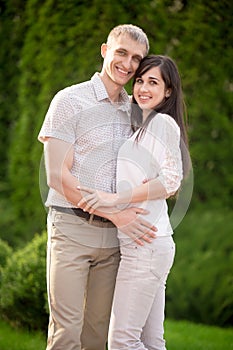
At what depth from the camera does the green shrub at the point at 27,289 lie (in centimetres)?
498

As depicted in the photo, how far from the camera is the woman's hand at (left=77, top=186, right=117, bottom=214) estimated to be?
3.54 meters

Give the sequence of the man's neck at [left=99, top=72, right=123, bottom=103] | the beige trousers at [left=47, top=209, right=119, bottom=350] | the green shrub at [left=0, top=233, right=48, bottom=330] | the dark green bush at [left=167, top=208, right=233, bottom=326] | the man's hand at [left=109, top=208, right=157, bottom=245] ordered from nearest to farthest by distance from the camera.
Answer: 1. the man's hand at [left=109, top=208, right=157, bottom=245]
2. the beige trousers at [left=47, top=209, right=119, bottom=350]
3. the man's neck at [left=99, top=72, right=123, bottom=103]
4. the green shrub at [left=0, top=233, right=48, bottom=330]
5. the dark green bush at [left=167, top=208, right=233, bottom=326]

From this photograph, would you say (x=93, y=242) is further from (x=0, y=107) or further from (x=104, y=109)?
(x=0, y=107)

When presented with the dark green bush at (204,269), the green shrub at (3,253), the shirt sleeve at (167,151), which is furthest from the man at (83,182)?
the dark green bush at (204,269)

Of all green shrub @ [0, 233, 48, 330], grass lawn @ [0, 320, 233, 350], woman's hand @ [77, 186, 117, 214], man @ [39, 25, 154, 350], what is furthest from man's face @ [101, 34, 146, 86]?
grass lawn @ [0, 320, 233, 350]

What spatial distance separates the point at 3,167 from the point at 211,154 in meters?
1.81

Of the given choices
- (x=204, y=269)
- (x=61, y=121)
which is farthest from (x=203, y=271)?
(x=61, y=121)

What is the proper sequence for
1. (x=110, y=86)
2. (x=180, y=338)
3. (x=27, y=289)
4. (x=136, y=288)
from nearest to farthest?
(x=136, y=288) < (x=110, y=86) < (x=27, y=289) < (x=180, y=338)

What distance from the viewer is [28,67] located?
661 centimetres

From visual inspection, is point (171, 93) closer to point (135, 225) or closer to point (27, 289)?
point (135, 225)

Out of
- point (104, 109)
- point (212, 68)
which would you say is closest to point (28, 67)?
point (212, 68)

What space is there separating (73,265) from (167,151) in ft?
2.17

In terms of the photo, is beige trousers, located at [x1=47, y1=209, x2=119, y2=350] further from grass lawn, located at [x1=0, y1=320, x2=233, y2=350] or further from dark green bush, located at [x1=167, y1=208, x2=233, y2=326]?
dark green bush, located at [x1=167, y1=208, x2=233, y2=326]

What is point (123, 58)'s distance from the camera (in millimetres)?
3695
